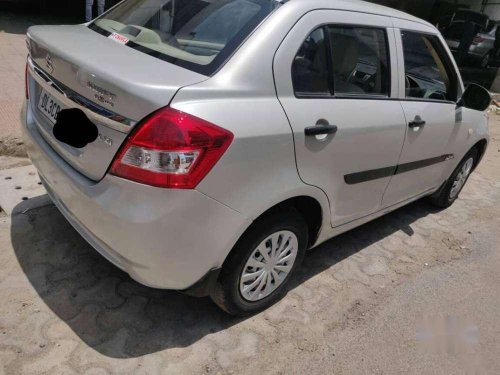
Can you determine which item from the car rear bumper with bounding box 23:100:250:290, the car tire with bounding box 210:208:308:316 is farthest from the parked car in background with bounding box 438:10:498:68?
the car rear bumper with bounding box 23:100:250:290

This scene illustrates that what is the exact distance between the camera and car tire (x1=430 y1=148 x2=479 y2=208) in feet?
13.7

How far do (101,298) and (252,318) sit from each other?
33.9 inches

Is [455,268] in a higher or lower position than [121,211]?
lower

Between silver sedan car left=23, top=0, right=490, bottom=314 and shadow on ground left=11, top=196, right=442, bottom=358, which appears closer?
silver sedan car left=23, top=0, right=490, bottom=314

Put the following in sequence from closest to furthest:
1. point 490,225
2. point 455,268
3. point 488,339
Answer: point 488,339, point 455,268, point 490,225

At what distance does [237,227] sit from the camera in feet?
6.89

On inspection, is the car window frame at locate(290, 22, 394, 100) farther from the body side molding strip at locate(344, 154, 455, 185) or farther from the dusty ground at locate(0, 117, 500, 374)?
the dusty ground at locate(0, 117, 500, 374)

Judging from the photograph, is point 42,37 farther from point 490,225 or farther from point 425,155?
point 490,225

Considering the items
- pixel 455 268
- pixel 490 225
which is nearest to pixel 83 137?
pixel 455 268

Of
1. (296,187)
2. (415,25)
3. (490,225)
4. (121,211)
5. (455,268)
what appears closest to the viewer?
(121,211)

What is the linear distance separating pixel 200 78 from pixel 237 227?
692mm

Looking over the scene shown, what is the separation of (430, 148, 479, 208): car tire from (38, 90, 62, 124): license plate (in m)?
3.33

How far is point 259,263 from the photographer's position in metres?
2.45

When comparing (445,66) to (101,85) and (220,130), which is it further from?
(101,85)
